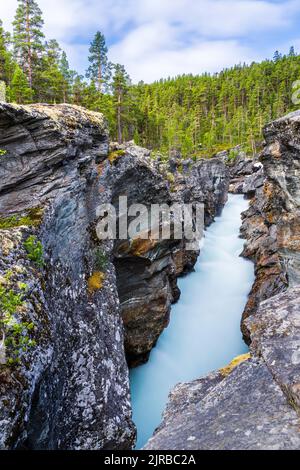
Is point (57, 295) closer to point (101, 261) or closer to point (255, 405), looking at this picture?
point (101, 261)

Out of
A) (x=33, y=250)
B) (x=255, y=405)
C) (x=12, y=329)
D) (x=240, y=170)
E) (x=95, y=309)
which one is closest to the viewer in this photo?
(x=255, y=405)

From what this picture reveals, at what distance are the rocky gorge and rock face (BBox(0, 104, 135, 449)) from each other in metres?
0.04

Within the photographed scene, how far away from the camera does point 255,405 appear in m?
5.75

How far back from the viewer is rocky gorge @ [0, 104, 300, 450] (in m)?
5.97

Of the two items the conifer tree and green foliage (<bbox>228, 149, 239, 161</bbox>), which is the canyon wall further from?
green foliage (<bbox>228, 149, 239, 161</bbox>)

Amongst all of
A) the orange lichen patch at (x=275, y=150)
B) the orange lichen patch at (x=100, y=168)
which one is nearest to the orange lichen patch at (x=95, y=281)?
the orange lichen patch at (x=100, y=168)

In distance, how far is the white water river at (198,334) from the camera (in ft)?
60.0

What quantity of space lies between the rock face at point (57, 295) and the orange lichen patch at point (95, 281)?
0.15 ft

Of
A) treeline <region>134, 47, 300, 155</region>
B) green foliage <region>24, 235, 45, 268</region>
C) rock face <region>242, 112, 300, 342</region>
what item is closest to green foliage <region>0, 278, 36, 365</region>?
green foliage <region>24, 235, 45, 268</region>

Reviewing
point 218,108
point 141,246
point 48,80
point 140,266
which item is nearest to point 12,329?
point 141,246

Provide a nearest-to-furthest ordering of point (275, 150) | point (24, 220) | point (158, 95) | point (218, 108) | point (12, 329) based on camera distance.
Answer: point (12, 329), point (24, 220), point (275, 150), point (218, 108), point (158, 95)

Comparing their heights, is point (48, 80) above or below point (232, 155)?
above

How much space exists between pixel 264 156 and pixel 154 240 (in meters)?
7.52

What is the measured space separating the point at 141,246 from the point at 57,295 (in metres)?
8.67
